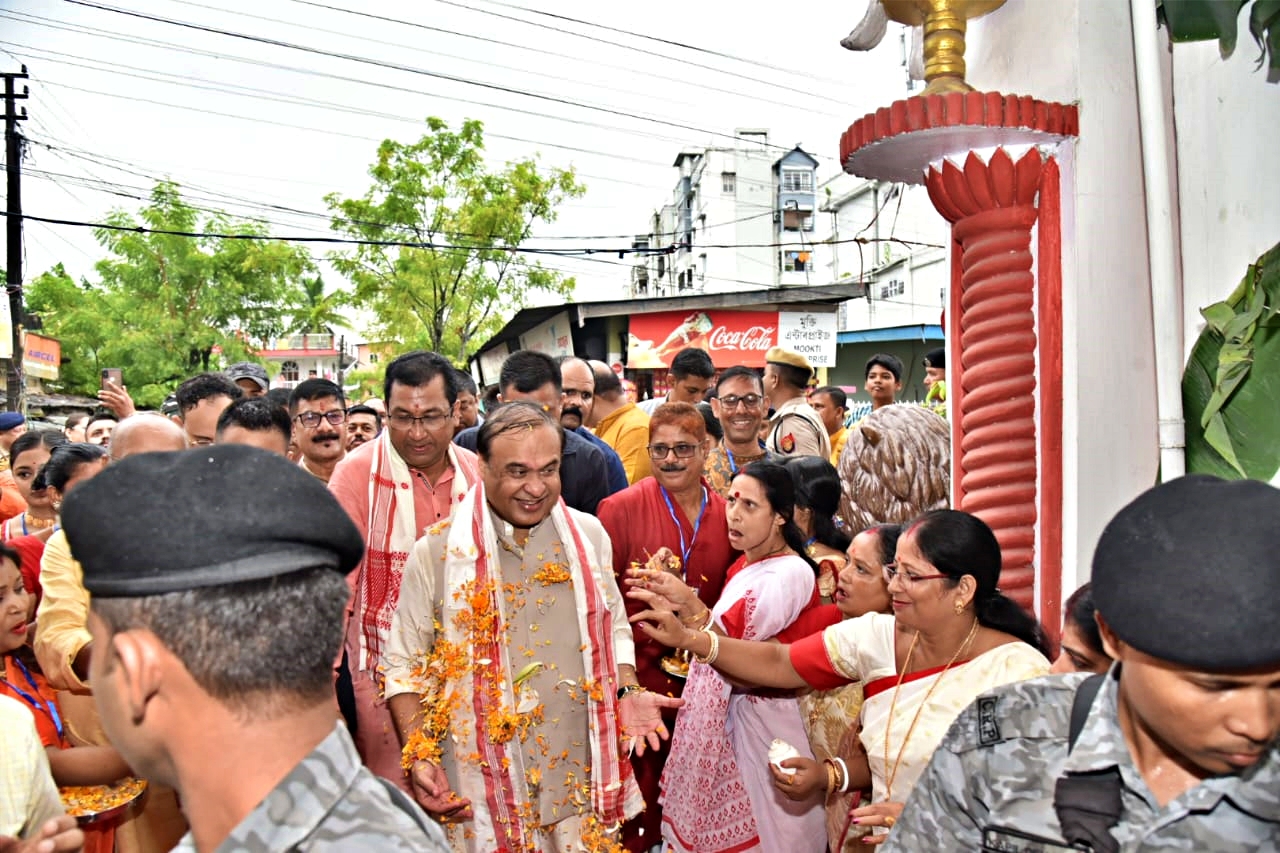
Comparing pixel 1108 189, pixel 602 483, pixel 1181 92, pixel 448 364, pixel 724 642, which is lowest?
pixel 724 642

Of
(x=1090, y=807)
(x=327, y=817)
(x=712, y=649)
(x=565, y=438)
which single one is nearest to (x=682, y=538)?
(x=565, y=438)

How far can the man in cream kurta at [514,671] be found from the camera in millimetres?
3109

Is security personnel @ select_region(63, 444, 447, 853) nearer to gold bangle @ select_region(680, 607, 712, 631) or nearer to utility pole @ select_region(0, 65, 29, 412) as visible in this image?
gold bangle @ select_region(680, 607, 712, 631)

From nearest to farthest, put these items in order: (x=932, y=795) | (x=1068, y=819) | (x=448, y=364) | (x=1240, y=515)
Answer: (x=1240, y=515)
(x=1068, y=819)
(x=932, y=795)
(x=448, y=364)

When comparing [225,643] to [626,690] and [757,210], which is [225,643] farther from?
[757,210]

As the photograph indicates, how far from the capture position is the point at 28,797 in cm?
193

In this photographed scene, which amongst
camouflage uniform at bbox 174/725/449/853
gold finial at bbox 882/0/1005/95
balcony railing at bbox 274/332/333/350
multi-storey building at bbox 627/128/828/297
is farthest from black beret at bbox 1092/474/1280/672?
balcony railing at bbox 274/332/333/350

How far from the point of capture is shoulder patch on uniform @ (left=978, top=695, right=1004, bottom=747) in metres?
1.69

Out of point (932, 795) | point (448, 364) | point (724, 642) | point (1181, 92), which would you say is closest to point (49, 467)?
point (448, 364)

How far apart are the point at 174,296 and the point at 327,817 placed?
32205 millimetres

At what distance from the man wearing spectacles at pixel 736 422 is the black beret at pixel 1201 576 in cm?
378

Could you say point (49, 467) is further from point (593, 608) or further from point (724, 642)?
point (724, 642)

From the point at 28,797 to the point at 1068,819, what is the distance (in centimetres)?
191

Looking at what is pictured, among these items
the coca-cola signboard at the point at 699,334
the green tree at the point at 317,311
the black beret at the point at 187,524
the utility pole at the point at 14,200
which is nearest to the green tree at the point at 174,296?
the green tree at the point at 317,311
